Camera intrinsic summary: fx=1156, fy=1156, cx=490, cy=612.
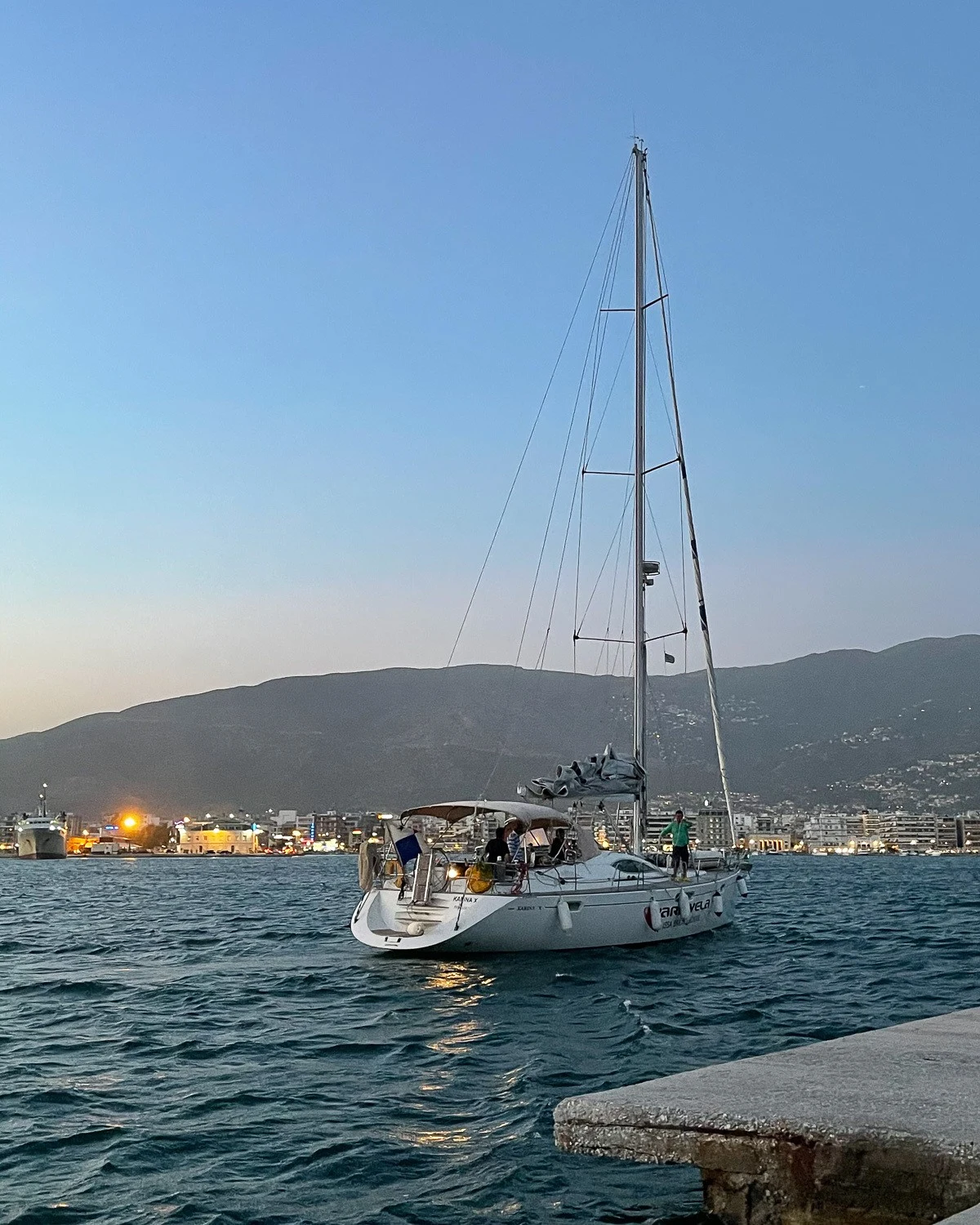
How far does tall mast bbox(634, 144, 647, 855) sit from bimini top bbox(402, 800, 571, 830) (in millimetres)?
3511

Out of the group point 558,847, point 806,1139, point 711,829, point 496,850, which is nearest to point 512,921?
point 496,850

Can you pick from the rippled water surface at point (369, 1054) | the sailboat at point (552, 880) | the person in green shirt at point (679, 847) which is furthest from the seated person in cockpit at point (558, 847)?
the person in green shirt at point (679, 847)

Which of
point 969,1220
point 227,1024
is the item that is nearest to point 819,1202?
point 969,1220

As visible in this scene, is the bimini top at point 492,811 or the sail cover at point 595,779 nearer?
the bimini top at point 492,811

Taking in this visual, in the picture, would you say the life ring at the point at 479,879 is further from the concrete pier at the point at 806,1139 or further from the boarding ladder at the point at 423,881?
the concrete pier at the point at 806,1139

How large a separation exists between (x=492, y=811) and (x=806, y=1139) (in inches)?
799

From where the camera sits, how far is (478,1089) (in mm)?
10922

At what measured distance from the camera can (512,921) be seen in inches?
831

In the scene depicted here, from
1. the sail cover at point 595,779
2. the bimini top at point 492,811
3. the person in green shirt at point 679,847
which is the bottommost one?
the person in green shirt at point 679,847

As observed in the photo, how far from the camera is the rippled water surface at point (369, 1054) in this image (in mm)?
7469

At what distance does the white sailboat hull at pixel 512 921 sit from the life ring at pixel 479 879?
0.21m

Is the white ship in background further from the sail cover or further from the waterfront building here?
the sail cover

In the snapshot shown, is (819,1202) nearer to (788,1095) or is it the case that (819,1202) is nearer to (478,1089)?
(788,1095)

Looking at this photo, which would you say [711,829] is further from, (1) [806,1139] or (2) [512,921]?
(1) [806,1139]
